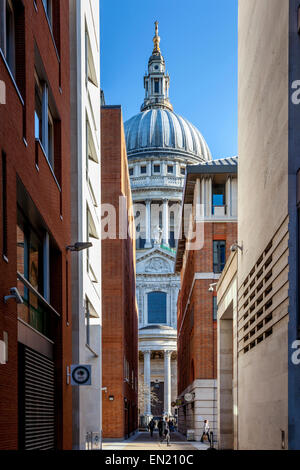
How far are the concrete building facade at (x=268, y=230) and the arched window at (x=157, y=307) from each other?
313ft

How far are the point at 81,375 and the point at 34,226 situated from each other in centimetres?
447

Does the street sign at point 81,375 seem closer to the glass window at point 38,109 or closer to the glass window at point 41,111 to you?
the glass window at point 41,111

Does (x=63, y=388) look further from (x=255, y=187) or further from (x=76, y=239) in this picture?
(x=255, y=187)

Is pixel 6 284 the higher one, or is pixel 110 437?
pixel 6 284

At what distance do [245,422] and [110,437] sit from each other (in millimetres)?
19638

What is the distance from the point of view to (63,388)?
19.2 meters

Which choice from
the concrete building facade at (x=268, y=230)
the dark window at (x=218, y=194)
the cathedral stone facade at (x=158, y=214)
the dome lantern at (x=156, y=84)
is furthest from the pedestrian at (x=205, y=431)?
the dome lantern at (x=156, y=84)

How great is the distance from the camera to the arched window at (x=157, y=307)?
399 feet

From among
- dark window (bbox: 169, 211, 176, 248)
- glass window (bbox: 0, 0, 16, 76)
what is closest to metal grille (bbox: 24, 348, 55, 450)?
glass window (bbox: 0, 0, 16, 76)

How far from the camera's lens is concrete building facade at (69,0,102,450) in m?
23.2

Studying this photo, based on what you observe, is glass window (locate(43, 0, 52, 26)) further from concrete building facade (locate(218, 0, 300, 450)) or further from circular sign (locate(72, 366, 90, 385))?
circular sign (locate(72, 366, 90, 385))

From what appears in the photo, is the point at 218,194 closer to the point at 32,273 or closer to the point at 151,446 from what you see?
the point at 151,446

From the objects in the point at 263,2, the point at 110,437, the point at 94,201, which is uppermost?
the point at 263,2

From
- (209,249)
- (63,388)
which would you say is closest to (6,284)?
(63,388)
